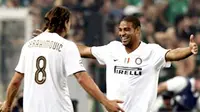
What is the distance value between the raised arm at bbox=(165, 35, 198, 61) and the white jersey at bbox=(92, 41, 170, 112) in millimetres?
→ 112

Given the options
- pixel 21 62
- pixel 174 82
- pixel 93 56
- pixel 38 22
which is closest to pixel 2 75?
pixel 38 22

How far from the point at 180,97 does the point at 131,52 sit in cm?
456

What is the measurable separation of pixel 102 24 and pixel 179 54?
7.26 m

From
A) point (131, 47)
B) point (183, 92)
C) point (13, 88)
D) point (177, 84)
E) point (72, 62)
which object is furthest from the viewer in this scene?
point (183, 92)

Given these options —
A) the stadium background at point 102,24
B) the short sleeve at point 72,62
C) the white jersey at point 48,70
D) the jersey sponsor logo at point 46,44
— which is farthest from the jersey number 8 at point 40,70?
the stadium background at point 102,24

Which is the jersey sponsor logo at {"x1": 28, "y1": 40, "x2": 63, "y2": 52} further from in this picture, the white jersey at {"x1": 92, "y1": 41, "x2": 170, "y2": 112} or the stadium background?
the stadium background

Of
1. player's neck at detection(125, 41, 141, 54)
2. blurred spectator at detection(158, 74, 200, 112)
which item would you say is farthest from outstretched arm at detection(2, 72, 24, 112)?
blurred spectator at detection(158, 74, 200, 112)

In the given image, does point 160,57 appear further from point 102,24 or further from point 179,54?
point 102,24

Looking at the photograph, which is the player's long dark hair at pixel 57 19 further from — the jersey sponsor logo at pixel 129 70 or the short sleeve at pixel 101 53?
the short sleeve at pixel 101 53

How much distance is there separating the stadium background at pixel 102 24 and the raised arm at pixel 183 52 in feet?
20.3

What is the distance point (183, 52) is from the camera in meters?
10.2

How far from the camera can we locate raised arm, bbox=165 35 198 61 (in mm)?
10031

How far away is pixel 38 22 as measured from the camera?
18.3m

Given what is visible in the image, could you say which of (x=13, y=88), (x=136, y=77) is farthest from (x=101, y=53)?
(x=13, y=88)
